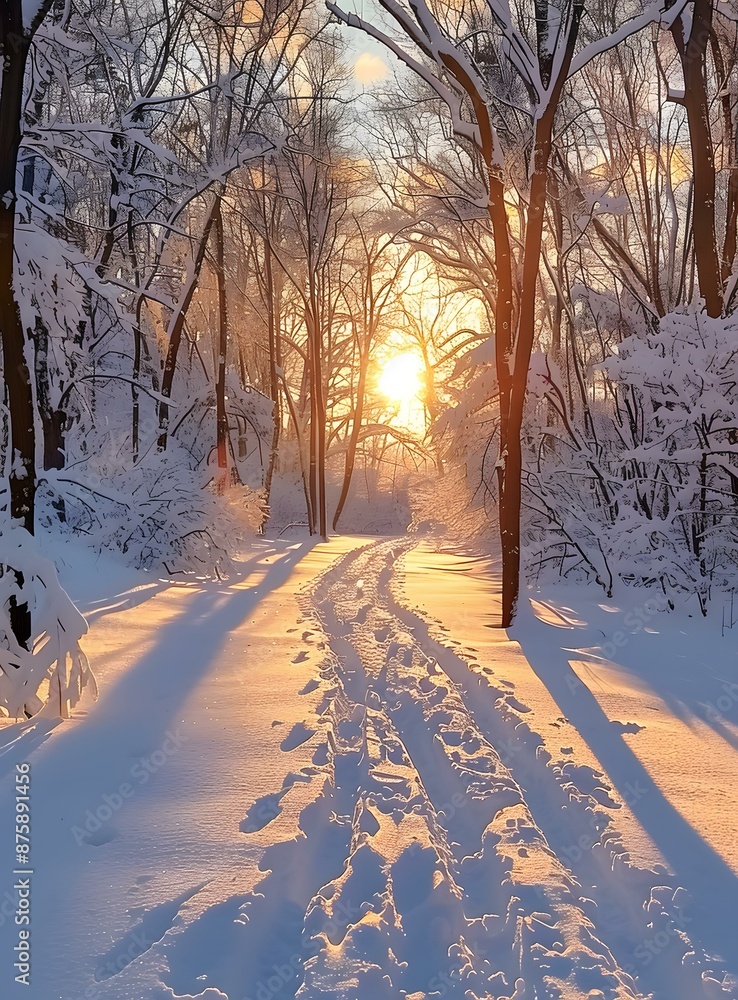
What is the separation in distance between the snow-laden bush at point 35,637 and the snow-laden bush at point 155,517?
20.5ft

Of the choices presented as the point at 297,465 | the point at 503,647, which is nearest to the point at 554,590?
the point at 503,647

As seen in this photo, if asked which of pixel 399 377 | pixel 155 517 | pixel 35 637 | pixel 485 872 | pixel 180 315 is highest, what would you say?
pixel 399 377

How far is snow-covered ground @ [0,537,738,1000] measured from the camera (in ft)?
7.81

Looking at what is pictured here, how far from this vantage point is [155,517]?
452 inches

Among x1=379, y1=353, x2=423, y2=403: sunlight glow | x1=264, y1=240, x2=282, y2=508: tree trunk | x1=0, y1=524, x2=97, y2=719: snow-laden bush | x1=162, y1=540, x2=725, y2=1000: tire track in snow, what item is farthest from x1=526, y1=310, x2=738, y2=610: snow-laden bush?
x1=379, y1=353, x2=423, y2=403: sunlight glow

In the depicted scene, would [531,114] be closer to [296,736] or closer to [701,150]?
Answer: [701,150]

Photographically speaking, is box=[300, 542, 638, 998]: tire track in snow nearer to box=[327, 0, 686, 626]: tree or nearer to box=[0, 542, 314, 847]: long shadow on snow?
box=[0, 542, 314, 847]: long shadow on snow

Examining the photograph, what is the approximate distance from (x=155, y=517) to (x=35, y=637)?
716 centimetres

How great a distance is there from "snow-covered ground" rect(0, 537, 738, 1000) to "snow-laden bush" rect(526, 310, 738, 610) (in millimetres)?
1753

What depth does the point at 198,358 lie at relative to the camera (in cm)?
2755

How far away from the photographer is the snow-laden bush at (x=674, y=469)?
7.54 meters

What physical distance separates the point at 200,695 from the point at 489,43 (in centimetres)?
1242

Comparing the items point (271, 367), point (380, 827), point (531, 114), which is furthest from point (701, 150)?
point (271, 367)

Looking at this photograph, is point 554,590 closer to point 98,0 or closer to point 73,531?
point 73,531
